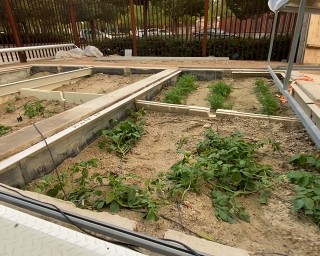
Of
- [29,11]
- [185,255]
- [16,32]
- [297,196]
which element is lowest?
[297,196]

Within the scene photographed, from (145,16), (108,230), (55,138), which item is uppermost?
(145,16)

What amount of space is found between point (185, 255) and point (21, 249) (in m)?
0.75

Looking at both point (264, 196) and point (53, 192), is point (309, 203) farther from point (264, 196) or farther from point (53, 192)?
point (53, 192)

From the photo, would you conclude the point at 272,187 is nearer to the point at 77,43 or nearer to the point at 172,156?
the point at 172,156

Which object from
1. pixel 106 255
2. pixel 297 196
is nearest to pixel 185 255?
pixel 106 255

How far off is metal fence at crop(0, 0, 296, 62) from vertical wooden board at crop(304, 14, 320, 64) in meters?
1.32

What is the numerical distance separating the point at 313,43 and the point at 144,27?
6.17 metres

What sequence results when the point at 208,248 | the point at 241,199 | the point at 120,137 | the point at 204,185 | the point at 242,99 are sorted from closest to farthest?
the point at 208,248
the point at 241,199
the point at 204,185
the point at 120,137
the point at 242,99

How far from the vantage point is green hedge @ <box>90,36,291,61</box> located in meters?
8.58

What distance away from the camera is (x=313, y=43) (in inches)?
279

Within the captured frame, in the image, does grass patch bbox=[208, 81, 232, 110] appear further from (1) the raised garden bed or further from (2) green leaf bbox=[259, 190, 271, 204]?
(2) green leaf bbox=[259, 190, 271, 204]

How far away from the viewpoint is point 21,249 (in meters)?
1.12

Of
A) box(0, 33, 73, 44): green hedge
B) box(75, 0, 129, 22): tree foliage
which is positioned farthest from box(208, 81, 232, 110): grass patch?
box(0, 33, 73, 44): green hedge

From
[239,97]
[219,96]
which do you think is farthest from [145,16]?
[219,96]
